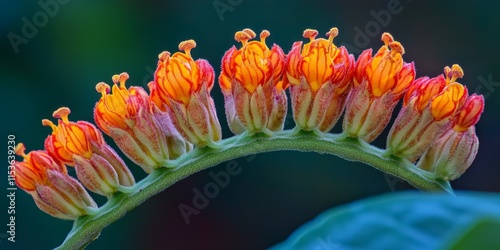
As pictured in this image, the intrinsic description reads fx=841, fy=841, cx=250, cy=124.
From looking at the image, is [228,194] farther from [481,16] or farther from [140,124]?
Answer: [140,124]

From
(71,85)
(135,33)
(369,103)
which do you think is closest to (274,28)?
(135,33)

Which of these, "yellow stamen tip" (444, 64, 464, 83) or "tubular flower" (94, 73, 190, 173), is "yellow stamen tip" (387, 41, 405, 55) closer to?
"yellow stamen tip" (444, 64, 464, 83)

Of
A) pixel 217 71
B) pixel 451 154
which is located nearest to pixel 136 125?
pixel 451 154

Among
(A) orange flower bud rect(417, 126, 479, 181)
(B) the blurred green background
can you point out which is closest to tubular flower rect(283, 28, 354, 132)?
(A) orange flower bud rect(417, 126, 479, 181)

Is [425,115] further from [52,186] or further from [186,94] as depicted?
[52,186]

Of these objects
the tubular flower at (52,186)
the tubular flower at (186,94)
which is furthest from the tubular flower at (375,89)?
the tubular flower at (52,186)

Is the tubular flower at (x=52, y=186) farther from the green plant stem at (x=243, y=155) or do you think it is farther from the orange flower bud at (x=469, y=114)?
the orange flower bud at (x=469, y=114)
